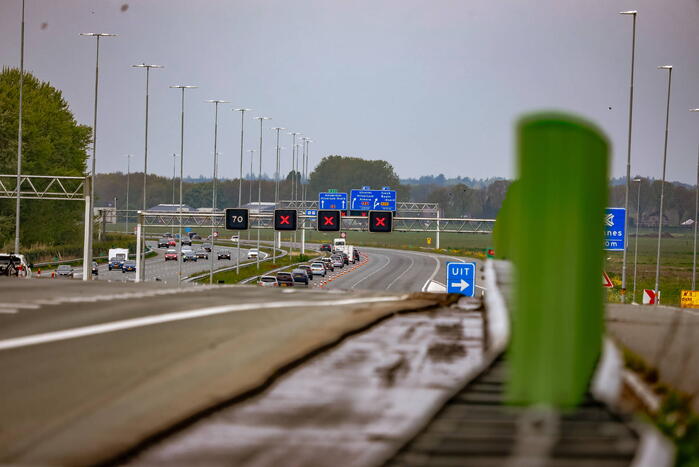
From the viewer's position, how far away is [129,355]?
41.5 feet

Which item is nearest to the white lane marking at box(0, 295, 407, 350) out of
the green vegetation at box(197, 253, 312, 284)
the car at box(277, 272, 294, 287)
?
the car at box(277, 272, 294, 287)

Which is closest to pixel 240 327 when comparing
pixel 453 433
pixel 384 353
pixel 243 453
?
pixel 384 353

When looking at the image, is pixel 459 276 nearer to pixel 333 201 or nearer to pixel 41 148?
pixel 333 201

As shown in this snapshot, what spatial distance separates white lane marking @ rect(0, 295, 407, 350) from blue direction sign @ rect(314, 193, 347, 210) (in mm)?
71208

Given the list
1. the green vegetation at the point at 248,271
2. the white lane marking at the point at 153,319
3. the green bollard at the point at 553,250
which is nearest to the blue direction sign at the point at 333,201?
the green vegetation at the point at 248,271

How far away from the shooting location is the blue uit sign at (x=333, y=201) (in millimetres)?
94062

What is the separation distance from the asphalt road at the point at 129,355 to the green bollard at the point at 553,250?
3595mm

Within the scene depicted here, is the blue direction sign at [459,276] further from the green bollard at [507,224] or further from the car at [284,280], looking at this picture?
the green bollard at [507,224]

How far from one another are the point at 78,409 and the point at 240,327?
19.9 feet

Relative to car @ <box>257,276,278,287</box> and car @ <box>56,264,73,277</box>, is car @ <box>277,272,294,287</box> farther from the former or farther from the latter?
car @ <box>56,264,73,277</box>

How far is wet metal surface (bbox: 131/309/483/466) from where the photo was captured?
7906 mm

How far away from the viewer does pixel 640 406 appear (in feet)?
30.1

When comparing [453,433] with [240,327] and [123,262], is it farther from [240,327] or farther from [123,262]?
[123,262]

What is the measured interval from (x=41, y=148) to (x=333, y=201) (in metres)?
31.6
